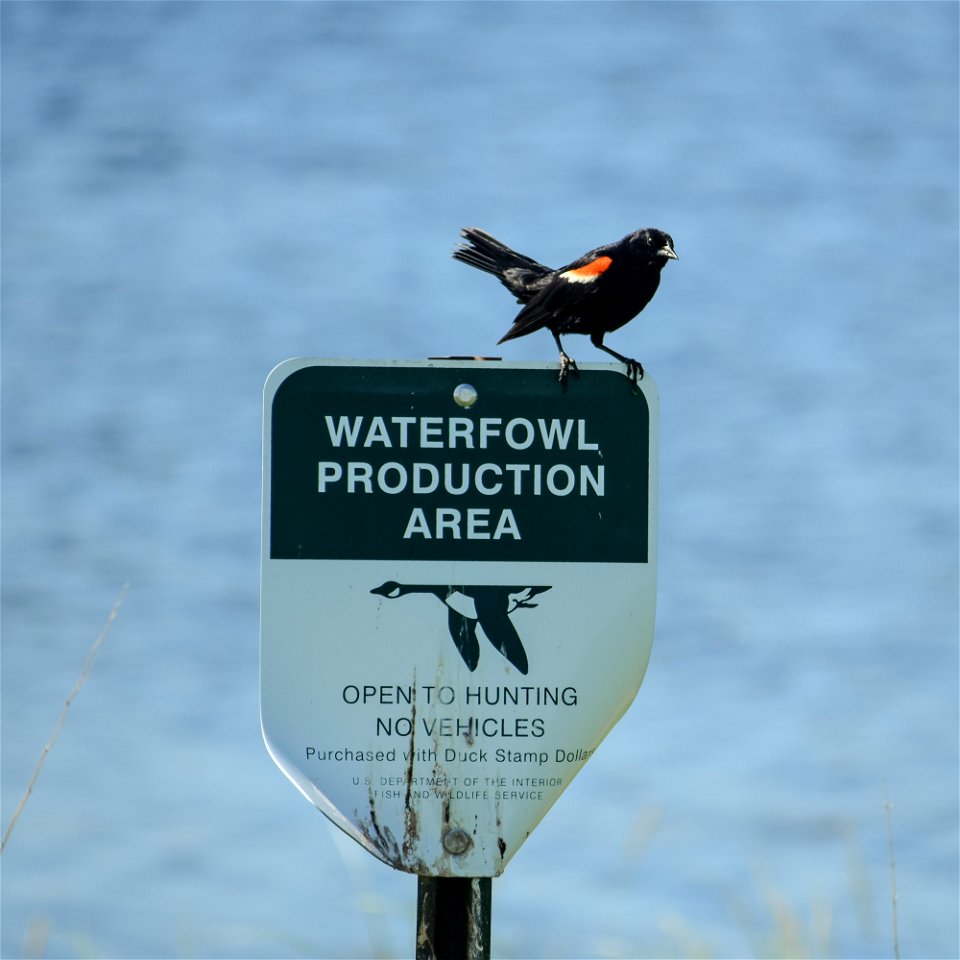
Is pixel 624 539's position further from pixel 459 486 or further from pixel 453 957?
pixel 453 957

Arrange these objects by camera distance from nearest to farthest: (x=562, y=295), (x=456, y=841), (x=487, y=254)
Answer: (x=456, y=841), (x=562, y=295), (x=487, y=254)

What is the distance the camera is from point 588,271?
11.8 ft

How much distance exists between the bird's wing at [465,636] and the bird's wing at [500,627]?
2cm

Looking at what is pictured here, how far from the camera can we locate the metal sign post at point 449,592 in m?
1.97

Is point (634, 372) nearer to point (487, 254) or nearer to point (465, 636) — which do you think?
point (465, 636)

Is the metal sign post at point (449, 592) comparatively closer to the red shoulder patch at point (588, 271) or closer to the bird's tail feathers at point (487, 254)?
the red shoulder patch at point (588, 271)

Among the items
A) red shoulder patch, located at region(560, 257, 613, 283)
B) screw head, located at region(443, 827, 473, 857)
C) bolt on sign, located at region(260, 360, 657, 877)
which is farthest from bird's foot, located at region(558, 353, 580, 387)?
red shoulder patch, located at region(560, 257, 613, 283)

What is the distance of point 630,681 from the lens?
2.03m

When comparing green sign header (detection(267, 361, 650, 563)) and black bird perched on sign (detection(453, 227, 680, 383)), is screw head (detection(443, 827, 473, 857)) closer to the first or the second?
green sign header (detection(267, 361, 650, 563))

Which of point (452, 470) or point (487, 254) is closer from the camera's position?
point (452, 470)

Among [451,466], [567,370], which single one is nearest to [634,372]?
[567,370]

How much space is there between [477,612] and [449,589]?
6 centimetres

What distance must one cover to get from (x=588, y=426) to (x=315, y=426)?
17.0 inches

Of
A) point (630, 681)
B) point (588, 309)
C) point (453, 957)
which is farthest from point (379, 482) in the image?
point (588, 309)
